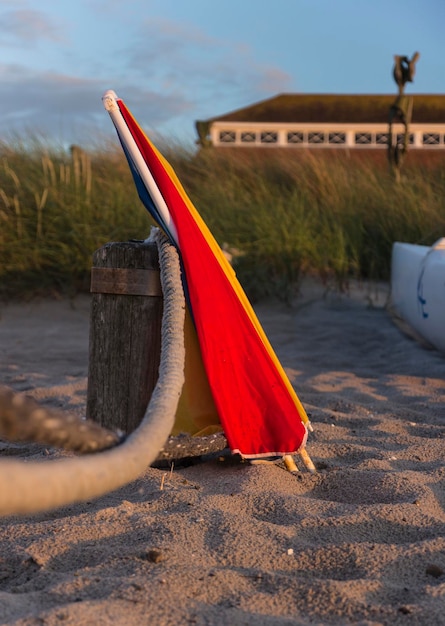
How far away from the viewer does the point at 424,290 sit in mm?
5121

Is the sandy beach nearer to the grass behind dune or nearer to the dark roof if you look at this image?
the grass behind dune

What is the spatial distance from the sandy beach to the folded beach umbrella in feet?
0.50

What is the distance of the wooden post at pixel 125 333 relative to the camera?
2.76 metres

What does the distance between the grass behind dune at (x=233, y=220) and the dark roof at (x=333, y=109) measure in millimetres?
12050

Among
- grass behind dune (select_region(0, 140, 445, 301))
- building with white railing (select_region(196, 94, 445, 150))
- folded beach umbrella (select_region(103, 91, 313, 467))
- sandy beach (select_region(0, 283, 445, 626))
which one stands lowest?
sandy beach (select_region(0, 283, 445, 626))

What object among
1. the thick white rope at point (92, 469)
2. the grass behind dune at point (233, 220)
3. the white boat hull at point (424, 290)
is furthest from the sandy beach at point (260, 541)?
the grass behind dune at point (233, 220)

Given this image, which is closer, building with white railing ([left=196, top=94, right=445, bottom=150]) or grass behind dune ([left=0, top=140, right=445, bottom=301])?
grass behind dune ([left=0, top=140, right=445, bottom=301])

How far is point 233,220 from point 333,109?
50.0 ft

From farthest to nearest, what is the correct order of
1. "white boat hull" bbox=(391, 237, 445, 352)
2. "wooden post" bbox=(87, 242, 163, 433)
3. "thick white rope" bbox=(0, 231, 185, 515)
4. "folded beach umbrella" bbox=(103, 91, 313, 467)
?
"white boat hull" bbox=(391, 237, 445, 352) < "wooden post" bbox=(87, 242, 163, 433) < "folded beach umbrella" bbox=(103, 91, 313, 467) < "thick white rope" bbox=(0, 231, 185, 515)

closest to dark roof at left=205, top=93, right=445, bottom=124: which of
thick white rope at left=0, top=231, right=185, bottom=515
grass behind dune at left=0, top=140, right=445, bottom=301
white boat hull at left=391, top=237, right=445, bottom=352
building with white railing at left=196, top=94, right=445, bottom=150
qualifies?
building with white railing at left=196, top=94, right=445, bottom=150

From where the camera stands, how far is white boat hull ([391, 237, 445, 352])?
4887 millimetres

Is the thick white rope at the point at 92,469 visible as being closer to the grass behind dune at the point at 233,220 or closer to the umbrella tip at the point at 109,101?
the umbrella tip at the point at 109,101

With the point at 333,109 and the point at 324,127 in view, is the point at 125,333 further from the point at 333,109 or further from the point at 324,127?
the point at 333,109

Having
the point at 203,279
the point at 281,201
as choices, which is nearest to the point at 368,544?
the point at 203,279
